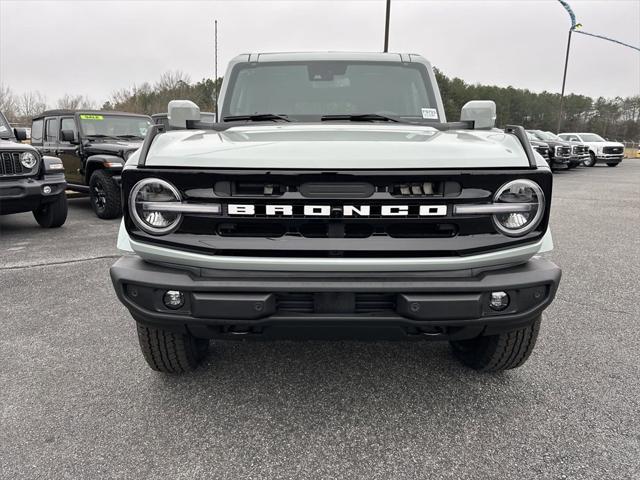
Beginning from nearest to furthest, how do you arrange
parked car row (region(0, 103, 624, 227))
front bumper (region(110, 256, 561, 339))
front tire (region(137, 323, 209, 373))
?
front bumper (region(110, 256, 561, 339)) → front tire (region(137, 323, 209, 373)) → parked car row (region(0, 103, 624, 227))

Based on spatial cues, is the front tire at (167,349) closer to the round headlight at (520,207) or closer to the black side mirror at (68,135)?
the round headlight at (520,207)

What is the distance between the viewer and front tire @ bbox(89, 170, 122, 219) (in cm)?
741

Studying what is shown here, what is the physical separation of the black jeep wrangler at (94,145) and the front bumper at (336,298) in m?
5.88

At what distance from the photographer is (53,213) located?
22.4 feet

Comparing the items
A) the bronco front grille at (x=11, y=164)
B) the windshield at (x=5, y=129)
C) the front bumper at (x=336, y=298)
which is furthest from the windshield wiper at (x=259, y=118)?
the windshield at (x=5, y=129)

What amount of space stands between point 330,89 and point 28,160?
16.1 feet

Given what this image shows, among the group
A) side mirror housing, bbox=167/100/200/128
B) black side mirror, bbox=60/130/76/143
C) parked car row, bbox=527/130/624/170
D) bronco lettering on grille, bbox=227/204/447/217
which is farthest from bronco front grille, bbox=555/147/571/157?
bronco lettering on grille, bbox=227/204/447/217

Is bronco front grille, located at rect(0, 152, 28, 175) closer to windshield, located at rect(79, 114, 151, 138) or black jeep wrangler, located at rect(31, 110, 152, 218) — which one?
black jeep wrangler, located at rect(31, 110, 152, 218)

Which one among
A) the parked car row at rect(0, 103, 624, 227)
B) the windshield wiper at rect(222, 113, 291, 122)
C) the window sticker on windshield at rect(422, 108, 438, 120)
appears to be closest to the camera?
the windshield wiper at rect(222, 113, 291, 122)

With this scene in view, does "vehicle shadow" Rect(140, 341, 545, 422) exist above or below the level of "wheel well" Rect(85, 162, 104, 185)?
below

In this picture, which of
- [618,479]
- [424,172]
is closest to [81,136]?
[424,172]

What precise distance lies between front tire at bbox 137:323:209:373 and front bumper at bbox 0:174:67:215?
4760 millimetres

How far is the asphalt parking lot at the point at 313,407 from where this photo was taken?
2021 millimetres

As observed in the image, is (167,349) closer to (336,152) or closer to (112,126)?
(336,152)
